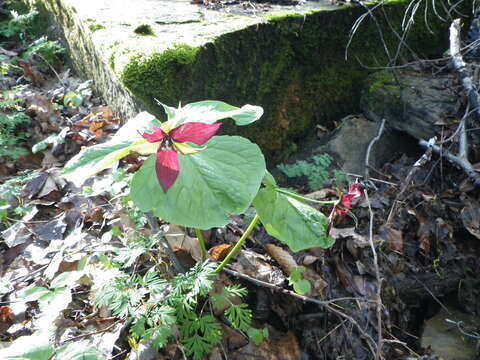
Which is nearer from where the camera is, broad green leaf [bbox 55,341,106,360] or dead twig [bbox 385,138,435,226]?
broad green leaf [bbox 55,341,106,360]

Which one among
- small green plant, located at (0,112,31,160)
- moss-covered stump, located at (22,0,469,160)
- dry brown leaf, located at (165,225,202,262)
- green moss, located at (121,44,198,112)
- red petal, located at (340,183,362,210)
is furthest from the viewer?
small green plant, located at (0,112,31,160)

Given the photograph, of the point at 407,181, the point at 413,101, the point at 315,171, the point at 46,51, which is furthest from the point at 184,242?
the point at 46,51

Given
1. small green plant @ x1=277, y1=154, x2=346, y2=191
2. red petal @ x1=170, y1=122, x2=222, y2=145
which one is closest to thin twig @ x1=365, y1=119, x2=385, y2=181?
small green plant @ x1=277, y1=154, x2=346, y2=191

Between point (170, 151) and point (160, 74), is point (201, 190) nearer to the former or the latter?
point (170, 151)

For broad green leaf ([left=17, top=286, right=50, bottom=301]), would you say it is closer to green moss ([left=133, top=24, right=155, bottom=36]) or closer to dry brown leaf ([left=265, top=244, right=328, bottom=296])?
dry brown leaf ([left=265, top=244, right=328, bottom=296])

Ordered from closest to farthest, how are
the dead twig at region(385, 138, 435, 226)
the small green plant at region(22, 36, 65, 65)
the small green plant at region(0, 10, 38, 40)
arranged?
1. the dead twig at region(385, 138, 435, 226)
2. the small green plant at region(22, 36, 65, 65)
3. the small green plant at region(0, 10, 38, 40)

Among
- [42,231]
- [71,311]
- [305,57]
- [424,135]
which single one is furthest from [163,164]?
[424,135]

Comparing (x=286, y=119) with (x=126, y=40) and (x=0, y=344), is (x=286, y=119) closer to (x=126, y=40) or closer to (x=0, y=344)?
(x=126, y=40)
